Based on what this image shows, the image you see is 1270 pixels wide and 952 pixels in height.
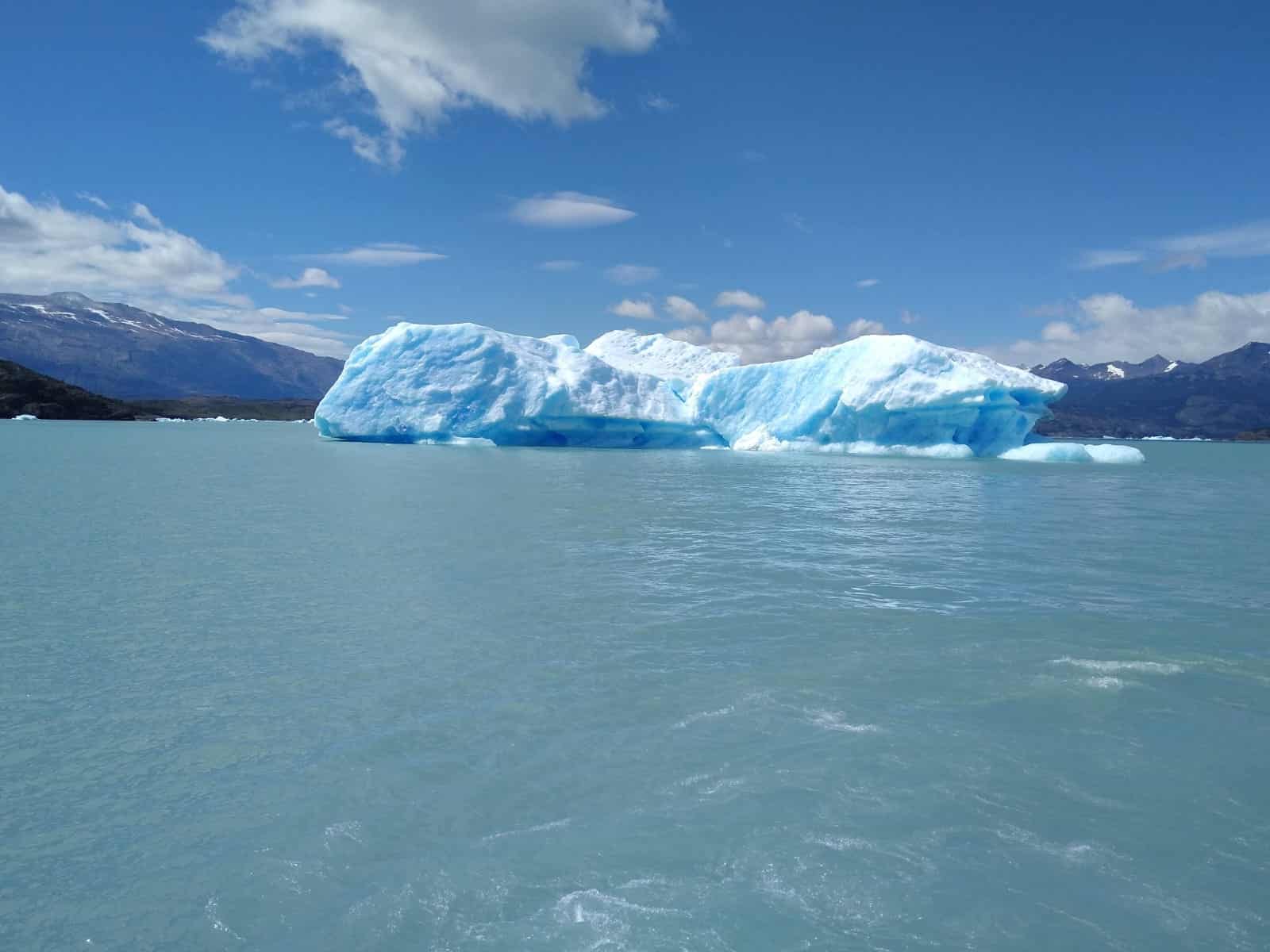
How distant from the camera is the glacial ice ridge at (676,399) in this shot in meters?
34.9

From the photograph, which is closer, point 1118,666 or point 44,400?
point 1118,666

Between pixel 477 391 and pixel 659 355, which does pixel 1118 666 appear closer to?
pixel 477 391

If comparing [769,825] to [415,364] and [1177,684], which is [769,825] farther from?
[415,364]

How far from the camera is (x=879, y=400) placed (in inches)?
1367

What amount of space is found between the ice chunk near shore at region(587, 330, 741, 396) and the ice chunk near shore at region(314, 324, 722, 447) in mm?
8743

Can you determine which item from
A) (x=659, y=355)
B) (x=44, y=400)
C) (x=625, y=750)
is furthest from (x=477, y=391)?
(x=44, y=400)

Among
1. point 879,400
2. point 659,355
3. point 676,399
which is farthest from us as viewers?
point 659,355

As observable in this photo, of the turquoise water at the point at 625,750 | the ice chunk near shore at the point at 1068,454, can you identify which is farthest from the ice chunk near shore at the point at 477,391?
the turquoise water at the point at 625,750

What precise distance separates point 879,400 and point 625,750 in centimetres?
3243

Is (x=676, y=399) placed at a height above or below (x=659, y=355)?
below

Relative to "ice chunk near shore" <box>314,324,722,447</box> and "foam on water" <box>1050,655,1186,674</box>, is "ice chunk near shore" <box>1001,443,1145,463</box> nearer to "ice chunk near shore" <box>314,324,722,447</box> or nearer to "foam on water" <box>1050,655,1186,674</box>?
"ice chunk near shore" <box>314,324,722,447</box>

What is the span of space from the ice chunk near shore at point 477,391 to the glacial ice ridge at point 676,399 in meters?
0.06

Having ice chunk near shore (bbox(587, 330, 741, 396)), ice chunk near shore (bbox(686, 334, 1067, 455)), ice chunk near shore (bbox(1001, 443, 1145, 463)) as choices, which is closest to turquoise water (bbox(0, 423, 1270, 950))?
ice chunk near shore (bbox(686, 334, 1067, 455))

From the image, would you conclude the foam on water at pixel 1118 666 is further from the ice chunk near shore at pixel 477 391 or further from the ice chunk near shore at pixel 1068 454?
the ice chunk near shore at pixel 477 391
